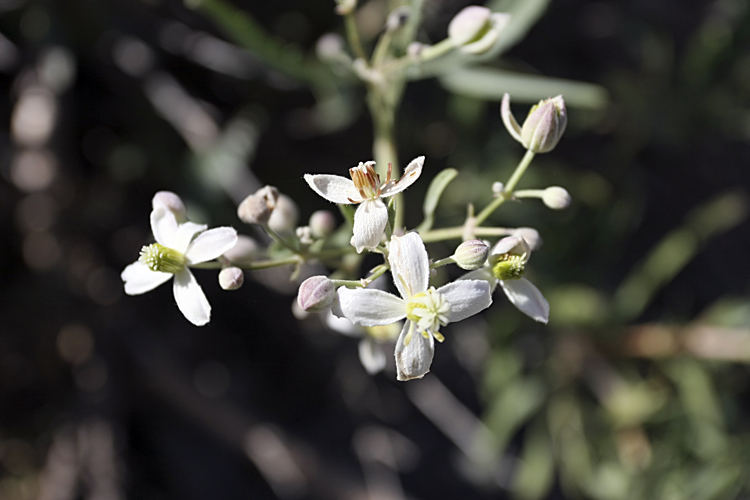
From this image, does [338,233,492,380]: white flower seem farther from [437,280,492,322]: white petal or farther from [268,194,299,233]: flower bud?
[268,194,299,233]: flower bud

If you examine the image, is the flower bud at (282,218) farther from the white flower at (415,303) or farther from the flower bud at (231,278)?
the white flower at (415,303)

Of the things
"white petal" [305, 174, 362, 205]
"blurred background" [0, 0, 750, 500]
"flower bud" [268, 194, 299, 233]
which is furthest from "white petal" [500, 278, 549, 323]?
"blurred background" [0, 0, 750, 500]

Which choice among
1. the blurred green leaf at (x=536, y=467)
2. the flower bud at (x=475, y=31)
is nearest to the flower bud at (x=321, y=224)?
the flower bud at (x=475, y=31)

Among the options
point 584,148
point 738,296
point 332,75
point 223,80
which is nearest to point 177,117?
point 223,80

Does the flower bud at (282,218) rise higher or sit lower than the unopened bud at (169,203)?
lower

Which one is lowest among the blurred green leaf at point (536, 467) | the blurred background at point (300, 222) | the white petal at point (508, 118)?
the blurred green leaf at point (536, 467)

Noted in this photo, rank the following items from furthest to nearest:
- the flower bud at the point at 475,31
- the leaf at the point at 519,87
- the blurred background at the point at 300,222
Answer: the blurred background at the point at 300,222 → the leaf at the point at 519,87 → the flower bud at the point at 475,31

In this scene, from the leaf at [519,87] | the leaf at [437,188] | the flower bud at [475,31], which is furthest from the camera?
the leaf at [519,87]
